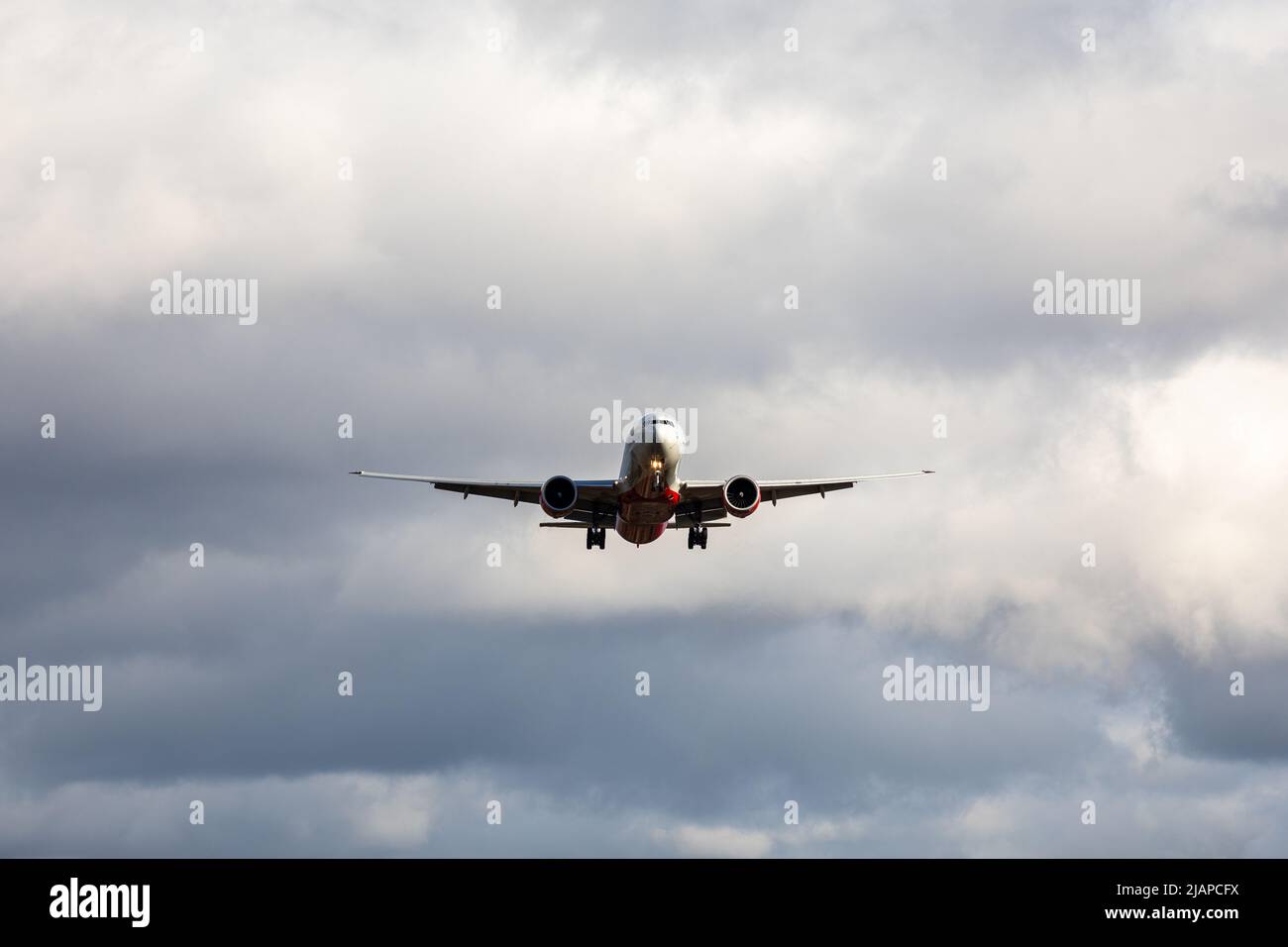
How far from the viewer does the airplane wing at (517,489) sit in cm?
9281

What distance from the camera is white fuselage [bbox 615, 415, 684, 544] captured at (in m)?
85.4

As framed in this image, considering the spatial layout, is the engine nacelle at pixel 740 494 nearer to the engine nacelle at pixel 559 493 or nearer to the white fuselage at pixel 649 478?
the white fuselage at pixel 649 478

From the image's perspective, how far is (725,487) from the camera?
3676 inches

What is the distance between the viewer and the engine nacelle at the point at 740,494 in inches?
3666

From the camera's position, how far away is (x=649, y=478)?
8725cm

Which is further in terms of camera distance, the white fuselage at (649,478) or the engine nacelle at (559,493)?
the engine nacelle at (559,493)

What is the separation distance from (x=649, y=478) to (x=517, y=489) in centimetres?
1195

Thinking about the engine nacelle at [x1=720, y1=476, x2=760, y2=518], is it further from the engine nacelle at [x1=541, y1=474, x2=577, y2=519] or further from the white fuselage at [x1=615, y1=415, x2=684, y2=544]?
the engine nacelle at [x1=541, y1=474, x2=577, y2=519]

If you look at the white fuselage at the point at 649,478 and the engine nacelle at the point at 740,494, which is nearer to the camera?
the white fuselage at the point at 649,478
